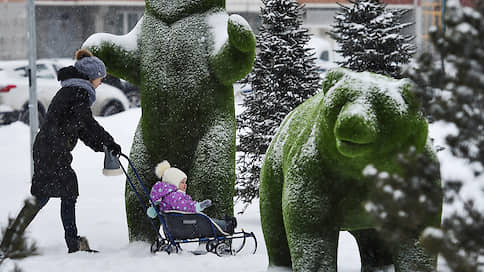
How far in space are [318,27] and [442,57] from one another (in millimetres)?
18243

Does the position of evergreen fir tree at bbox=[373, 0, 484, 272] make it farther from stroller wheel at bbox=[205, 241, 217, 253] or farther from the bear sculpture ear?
stroller wheel at bbox=[205, 241, 217, 253]

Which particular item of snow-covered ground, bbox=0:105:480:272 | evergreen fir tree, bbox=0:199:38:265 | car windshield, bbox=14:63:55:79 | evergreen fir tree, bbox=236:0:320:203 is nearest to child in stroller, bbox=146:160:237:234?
snow-covered ground, bbox=0:105:480:272

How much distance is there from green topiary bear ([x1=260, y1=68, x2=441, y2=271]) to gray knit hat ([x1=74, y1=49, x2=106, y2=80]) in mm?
2110

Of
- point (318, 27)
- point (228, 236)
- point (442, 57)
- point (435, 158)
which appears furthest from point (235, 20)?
point (318, 27)

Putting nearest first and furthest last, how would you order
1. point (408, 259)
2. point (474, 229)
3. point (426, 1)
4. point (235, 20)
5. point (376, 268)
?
point (474, 229), point (408, 259), point (376, 268), point (235, 20), point (426, 1)

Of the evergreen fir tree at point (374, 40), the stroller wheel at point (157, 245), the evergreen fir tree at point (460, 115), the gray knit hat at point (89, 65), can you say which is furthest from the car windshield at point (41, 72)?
the evergreen fir tree at point (460, 115)

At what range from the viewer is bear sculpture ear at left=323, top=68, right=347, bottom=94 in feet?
12.6

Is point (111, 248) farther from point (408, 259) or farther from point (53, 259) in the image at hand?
point (408, 259)

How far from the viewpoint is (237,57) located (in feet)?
18.1

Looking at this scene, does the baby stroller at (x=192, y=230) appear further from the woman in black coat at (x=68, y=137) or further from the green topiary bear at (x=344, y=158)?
the green topiary bear at (x=344, y=158)

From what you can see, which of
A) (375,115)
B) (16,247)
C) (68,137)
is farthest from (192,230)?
(16,247)

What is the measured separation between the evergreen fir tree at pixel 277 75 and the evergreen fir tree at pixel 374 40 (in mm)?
476

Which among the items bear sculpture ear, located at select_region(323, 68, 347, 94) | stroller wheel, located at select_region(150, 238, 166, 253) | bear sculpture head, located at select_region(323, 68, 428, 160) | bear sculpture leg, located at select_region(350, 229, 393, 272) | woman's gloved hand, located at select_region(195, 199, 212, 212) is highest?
bear sculpture ear, located at select_region(323, 68, 347, 94)

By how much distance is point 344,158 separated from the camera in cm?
377
